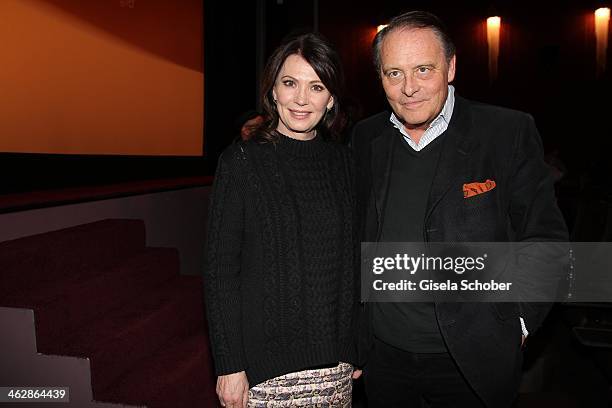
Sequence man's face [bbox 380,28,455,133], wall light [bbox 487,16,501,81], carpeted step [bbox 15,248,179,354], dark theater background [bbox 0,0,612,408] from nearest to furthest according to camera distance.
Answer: man's face [bbox 380,28,455,133], carpeted step [bbox 15,248,179,354], dark theater background [bbox 0,0,612,408], wall light [bbox 487,16,501,81]

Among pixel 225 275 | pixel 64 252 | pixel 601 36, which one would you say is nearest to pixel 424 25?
pixel 225 275

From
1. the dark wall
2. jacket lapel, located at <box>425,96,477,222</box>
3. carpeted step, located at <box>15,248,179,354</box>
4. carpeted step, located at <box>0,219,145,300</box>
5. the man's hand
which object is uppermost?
the dark wall

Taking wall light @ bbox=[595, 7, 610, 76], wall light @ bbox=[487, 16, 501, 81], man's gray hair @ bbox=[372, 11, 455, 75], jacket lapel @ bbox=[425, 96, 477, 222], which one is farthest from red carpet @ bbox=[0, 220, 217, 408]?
wall light @ bbox=[595, 7, 610, 76]

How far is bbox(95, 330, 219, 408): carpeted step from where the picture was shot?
2459 mm

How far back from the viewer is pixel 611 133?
7.09m

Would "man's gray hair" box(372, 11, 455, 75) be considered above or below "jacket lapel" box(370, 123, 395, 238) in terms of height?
above

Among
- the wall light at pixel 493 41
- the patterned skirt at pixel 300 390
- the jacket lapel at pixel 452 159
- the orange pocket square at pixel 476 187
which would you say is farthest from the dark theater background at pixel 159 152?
the patterned skirt at pixel 300 390

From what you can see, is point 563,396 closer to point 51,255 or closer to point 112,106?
point 51,255

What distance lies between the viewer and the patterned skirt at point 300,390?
144cm

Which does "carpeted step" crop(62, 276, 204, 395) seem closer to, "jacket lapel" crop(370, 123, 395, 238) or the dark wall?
"jacket lapel" crop(370, 123, 395, 238)

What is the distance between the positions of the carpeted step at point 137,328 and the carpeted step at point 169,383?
0.20 feet

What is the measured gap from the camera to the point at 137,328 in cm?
272

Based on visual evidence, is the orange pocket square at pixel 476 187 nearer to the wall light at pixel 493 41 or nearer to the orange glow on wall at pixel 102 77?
the orange glow on wall at pixel 102 77

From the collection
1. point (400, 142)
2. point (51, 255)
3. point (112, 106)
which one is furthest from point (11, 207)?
point (400, 142)
